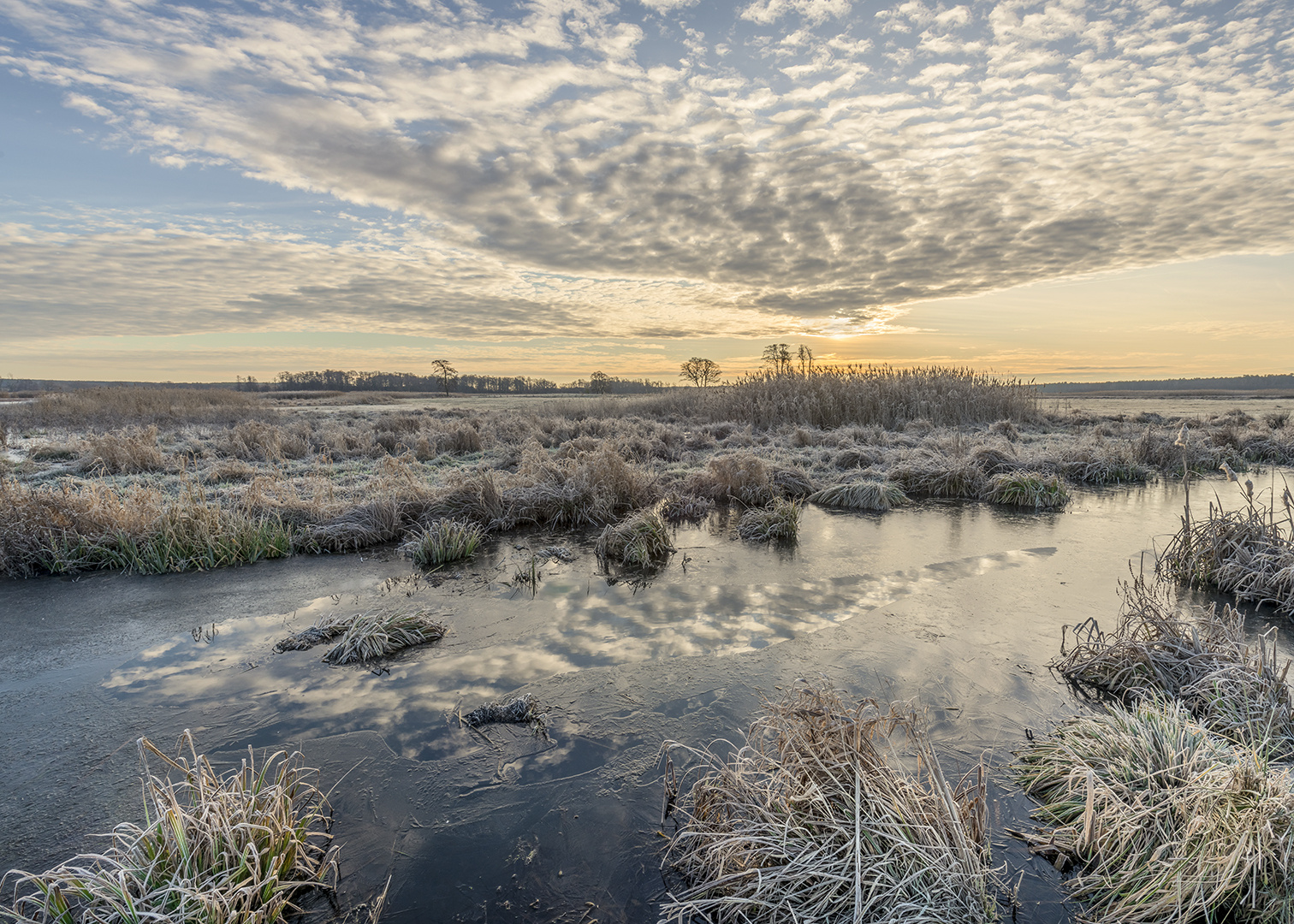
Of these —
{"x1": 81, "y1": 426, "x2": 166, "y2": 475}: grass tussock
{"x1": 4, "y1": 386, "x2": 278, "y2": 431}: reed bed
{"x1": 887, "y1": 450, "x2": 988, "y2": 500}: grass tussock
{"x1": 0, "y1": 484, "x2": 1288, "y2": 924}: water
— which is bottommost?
{"x1": 0, "y1": 484, "x2": 1288, "y2": 924}: water

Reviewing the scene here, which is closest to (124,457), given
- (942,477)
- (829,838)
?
(829,838)

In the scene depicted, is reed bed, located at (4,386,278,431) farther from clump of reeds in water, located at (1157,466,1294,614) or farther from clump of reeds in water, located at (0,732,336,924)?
clump of reeds in water, located at (1157,466,1294,614)

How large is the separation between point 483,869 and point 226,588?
578cm

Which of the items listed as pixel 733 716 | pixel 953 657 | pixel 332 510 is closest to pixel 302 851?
pixel 733 716

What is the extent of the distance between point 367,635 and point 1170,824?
5.40 meters

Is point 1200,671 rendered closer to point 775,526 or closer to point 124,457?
point 775,526

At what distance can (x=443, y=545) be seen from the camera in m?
7.89

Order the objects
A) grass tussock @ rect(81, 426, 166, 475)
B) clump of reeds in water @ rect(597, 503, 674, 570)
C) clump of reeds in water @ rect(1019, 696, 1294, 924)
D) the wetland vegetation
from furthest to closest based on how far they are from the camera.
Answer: grass tussock @ rect(81, 426, 166, 475)
clump of reeds in water @ rect(597, 503, 674, 570)
the wetland vegetation
clump of reeds in water @ rect(1019, 696, 1294, 924)

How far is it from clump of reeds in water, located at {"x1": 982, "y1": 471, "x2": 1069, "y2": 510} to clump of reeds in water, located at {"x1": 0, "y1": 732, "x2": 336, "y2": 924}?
38.2 ft

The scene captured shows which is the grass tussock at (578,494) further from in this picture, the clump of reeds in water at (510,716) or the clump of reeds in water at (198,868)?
the clump of reeds in water at (198,868)

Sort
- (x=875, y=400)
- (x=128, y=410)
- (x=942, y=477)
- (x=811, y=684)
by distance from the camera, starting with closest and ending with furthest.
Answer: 1. (x=811, y=684)
2. (x=942, y=477)
3. (x=875, y=400)
4. (x=128, y=410)

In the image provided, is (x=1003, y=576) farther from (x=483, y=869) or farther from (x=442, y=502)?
(x=442, y=502)

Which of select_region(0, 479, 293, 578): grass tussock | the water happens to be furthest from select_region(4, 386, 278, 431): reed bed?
the water

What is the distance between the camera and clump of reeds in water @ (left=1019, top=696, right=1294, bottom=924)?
7.78ft
